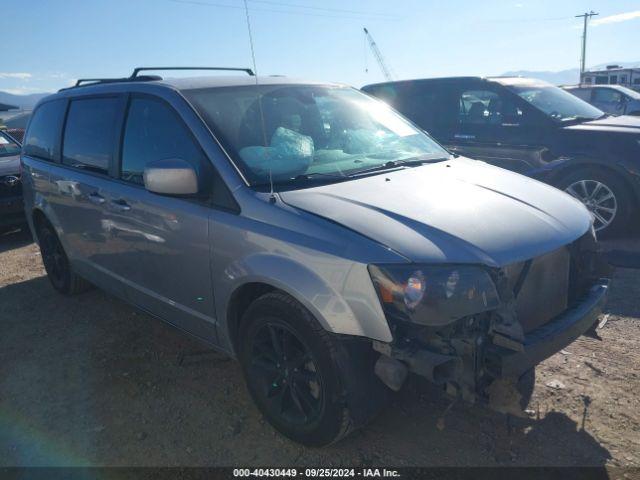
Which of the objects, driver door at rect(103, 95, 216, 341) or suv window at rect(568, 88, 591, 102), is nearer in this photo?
driver door at rect(103, 95, 216, 341)

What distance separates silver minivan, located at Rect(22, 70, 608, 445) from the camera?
2.22 meters

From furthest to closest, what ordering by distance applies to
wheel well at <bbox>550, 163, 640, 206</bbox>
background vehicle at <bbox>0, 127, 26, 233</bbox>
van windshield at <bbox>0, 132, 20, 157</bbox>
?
van windshield at <bbox>0, 132, 20, 157</bbox> → background vehicle at <bbox>0, 127, 26, 233</bbox> → wheel well at <bbox>550, 163, 640, 206</bbox>

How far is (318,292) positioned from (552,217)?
4.36 ft

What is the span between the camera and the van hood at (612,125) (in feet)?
19.3

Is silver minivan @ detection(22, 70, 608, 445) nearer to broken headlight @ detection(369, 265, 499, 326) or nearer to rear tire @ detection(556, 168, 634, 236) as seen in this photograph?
broken headlight @ detection(369, 265, 499, 326)

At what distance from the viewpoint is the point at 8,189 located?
24.6 ft

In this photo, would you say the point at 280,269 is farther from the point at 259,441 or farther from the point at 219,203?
the point at 259,441

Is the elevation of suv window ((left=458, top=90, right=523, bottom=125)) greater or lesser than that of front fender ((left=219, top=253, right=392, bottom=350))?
greater

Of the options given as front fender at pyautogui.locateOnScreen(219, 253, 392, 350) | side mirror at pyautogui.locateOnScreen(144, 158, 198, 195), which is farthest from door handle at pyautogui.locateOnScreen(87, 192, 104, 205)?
front fender at pyautogui.locateOnScreen(219, 253, 392, 350)

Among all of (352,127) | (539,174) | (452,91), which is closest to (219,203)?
(352,127)

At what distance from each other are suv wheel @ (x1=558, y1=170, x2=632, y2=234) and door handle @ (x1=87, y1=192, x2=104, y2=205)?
16.1 feet

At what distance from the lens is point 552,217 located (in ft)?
9.00

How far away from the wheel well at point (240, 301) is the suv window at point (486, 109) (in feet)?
15.9

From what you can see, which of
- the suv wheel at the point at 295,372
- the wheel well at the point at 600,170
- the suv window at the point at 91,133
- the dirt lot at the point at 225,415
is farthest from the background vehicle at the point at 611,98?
the suv wheel at the point at 295,372
